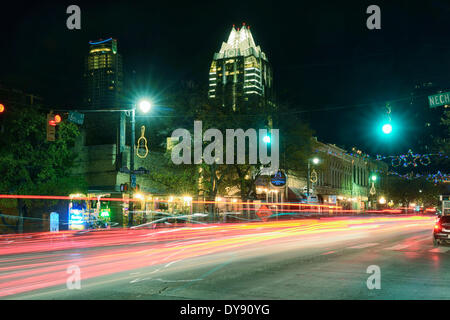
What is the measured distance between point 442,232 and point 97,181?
26.8m

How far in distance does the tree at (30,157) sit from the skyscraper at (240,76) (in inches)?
502

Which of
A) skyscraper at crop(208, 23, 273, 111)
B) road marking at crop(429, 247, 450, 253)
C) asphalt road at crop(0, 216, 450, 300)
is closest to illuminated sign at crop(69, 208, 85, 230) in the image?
asphalt road at crop(0, 216, 450, 300)

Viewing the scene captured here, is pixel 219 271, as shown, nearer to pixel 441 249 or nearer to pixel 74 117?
pixel 441 249

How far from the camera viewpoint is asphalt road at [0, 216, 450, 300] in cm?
918

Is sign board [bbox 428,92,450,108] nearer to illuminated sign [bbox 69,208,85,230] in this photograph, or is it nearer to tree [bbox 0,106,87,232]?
illuminated sign [bbox 69,208,85,230]

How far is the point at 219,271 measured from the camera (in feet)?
39.6

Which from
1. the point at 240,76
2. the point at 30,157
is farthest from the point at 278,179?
the point at 240,76

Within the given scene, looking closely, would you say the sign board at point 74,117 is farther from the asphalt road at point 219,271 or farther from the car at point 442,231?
the car at point 442,231

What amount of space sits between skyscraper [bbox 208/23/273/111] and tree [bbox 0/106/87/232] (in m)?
12.7

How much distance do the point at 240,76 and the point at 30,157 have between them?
36511 mm

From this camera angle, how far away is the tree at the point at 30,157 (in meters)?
27.9

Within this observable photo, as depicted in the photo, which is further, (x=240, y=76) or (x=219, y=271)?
(x=240, y=76)

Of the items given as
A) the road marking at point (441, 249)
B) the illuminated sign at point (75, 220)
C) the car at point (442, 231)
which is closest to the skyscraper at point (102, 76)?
the illuminated sign at point (75, 220)

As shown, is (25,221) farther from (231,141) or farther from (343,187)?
(343,187)
